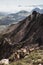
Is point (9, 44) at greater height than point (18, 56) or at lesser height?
lesser

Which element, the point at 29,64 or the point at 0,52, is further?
the point at 0,52

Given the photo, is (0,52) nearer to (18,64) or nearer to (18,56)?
(18,56)

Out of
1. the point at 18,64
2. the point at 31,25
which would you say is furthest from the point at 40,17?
the point at 18,64

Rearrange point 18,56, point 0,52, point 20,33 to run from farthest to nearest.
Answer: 1. point 20,33
2. point 0,52
3. point 18,56

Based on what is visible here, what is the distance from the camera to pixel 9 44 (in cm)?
16888

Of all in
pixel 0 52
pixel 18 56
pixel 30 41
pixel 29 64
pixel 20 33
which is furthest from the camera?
pixel 20 33

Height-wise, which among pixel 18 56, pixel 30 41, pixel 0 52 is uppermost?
pixel 18 56

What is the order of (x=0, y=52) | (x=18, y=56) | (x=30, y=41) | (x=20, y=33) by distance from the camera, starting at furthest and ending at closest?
(x=20, y=33)
(x=0, y=52)
(x=30, y=41)
(x=18, y=56)

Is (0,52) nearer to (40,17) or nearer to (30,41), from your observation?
(30,41)

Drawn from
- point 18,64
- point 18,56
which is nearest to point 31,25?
point 18,56

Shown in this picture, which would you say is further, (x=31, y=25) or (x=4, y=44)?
(x=31, y=25)

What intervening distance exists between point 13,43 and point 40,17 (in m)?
34.1

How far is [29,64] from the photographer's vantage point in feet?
215

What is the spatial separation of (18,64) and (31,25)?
122 meters
